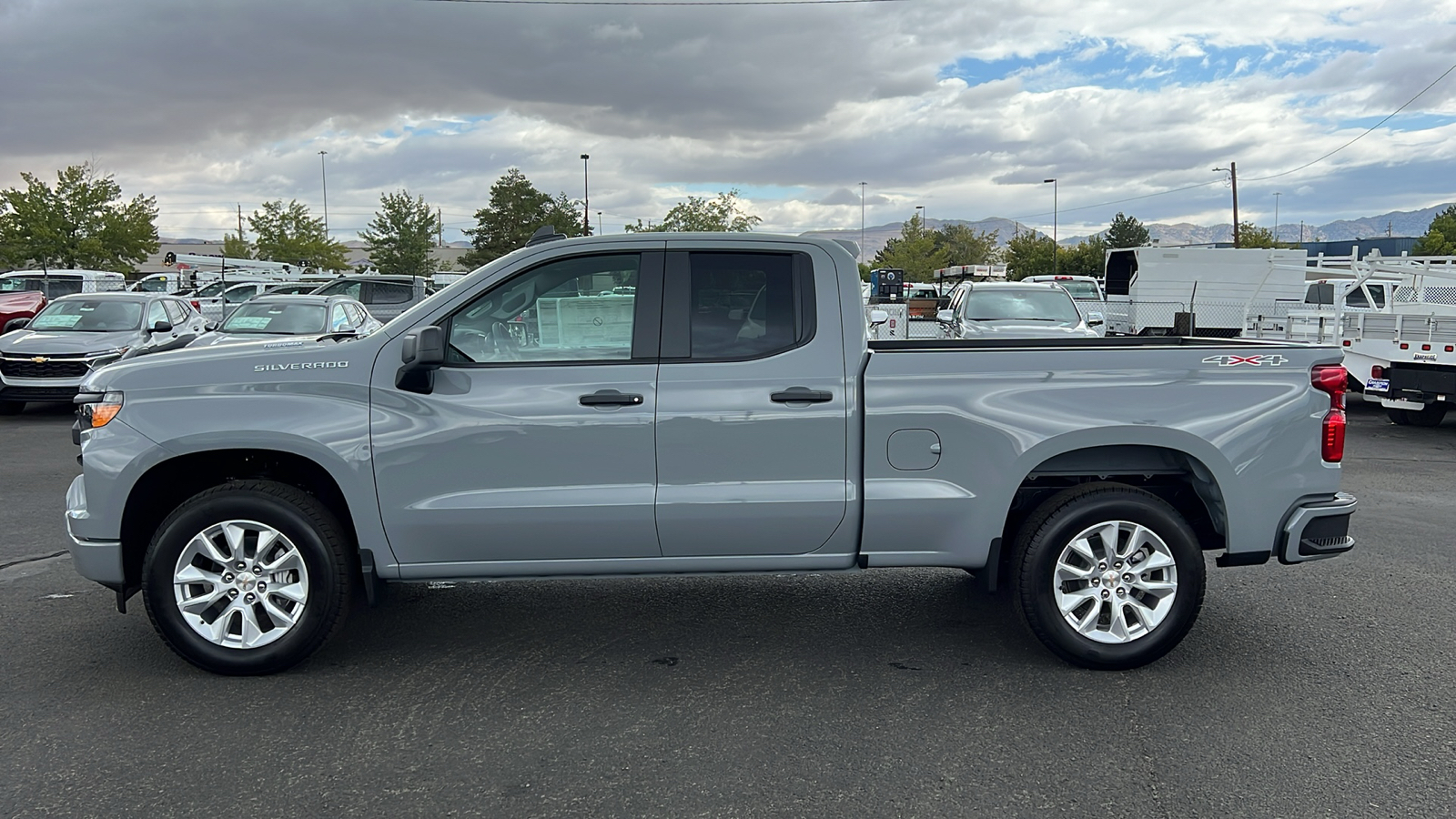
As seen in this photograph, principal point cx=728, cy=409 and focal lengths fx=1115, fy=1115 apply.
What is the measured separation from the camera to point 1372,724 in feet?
13.9

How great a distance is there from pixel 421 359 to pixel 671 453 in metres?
1.08

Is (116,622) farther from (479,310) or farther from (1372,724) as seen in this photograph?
(1372,724)

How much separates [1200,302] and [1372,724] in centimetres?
2205

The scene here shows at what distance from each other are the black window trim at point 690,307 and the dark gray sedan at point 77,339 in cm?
1028

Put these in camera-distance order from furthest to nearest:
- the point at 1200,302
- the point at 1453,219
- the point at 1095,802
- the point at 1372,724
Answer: the point at 1453,219 → the point at 1200,302 → the point at 1372,724 → the point at 1095,802

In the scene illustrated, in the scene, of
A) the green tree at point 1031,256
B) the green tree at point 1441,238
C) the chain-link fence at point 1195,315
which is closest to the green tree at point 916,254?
the green tree at point 1031,256

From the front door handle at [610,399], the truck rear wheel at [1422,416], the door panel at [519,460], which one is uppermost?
the front door handle at [610,399]

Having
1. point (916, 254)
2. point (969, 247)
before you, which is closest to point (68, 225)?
point (916, 254)

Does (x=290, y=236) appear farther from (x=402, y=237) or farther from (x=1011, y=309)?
(x=1011, y=309)

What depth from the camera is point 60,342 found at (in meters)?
14.3

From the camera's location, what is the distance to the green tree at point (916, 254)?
96562 millimetres

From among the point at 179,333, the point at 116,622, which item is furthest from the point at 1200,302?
the point at 116,622

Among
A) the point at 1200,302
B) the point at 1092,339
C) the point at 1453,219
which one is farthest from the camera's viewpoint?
the point at 1453,219

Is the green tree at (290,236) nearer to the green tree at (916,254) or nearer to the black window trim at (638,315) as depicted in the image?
the green tree at (916,254)
